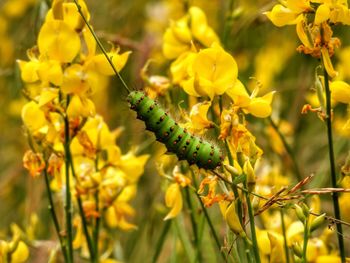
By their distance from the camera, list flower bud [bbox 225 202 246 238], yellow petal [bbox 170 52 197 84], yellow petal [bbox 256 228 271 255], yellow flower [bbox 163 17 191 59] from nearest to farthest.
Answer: flower bud [bbox 225 202 246 238]
yellow petal [bbox 256 228 271 255]
yellow petal [bbox 170 52 197 84]
yellow flower [bbox 163 17 191 59]

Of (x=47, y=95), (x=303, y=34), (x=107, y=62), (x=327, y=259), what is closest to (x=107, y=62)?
(x=107, y=62)

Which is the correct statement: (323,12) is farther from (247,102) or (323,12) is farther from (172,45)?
(172,45)

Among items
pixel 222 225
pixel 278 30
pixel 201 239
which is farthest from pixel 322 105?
pixel 278 30

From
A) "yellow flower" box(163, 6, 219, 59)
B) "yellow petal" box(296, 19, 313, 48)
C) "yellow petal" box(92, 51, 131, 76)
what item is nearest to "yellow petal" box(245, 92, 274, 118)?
"yellow petal" box(296, 19, 313, 48)

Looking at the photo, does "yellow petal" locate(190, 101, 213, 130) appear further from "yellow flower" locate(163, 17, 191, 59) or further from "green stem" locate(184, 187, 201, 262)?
"yellow flower" locate(163, 17, 191, 59)

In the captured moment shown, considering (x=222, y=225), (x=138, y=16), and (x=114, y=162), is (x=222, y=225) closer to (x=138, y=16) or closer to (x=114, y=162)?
(x=114, y=162)

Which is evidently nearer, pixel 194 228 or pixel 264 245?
pixel 264 245

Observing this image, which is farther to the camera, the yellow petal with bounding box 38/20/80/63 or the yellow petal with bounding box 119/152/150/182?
the yellow petal with bounding box 119/152/150/182
